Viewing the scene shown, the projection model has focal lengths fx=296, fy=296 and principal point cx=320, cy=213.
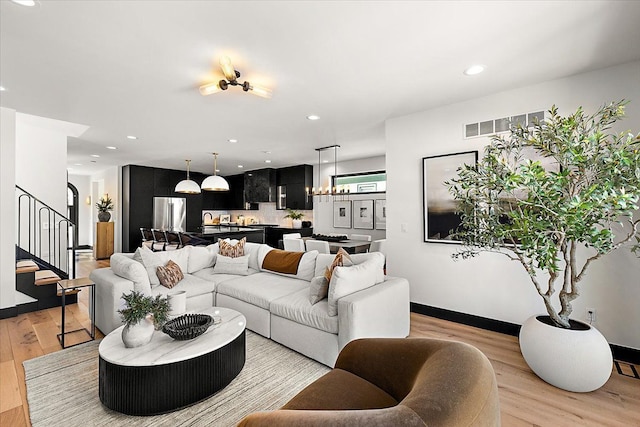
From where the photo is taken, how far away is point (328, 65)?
269cm

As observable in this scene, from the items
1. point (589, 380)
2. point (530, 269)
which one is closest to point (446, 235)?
point (530, 269)

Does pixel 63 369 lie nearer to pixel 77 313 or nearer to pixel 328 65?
pixel 77 313

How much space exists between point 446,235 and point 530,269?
4.27ft

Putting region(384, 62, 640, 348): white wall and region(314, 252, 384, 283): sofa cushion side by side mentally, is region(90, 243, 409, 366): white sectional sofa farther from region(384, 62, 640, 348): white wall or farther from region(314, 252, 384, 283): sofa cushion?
region(384, 62, 640, 348): white wall

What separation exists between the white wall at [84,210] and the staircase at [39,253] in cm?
608

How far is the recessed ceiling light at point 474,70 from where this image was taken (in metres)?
2.72

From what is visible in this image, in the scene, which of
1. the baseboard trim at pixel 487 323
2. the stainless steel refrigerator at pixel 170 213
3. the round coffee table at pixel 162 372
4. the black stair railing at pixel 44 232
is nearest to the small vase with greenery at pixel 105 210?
the stainless steel refrigerator at pixel 170 213

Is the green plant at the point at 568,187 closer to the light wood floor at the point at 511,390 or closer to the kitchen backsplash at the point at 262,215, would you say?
the light wood floor at the point at 511,390

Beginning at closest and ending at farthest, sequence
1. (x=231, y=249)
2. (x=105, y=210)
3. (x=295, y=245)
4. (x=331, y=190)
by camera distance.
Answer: (x=231, y=249)
(x=295, y=245)
(x=331, y=190)
(x=105, y=210)

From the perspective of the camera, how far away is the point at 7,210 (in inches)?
147

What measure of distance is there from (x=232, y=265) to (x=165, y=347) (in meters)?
2.01

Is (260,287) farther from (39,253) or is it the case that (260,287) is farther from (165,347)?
(39,253)

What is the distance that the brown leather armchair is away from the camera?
32.4 inches

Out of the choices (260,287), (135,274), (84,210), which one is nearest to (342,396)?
(260,287)
